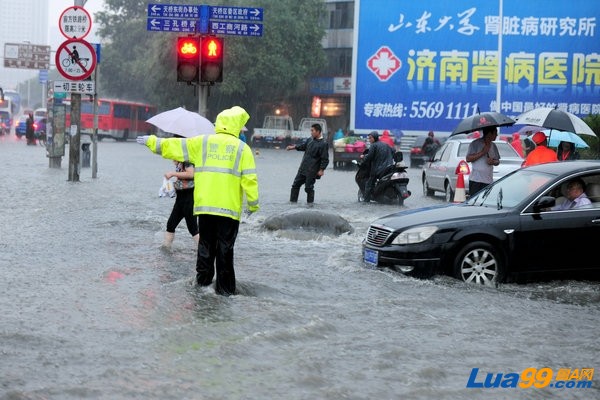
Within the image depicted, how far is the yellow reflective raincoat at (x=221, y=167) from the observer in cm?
913

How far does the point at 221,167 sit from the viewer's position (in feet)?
30.2

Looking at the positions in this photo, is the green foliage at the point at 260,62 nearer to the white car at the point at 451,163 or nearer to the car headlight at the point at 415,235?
the white car at the point at 451,163

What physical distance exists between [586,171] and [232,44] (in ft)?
181

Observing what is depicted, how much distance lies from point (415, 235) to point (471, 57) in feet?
118

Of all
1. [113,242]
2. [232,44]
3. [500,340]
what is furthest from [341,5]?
[500,340]

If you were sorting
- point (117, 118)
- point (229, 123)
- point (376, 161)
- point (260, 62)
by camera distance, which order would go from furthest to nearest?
1. point (117, 118)
2. point (260, 62)
3. point (376, 161)
4. point (229, 123)

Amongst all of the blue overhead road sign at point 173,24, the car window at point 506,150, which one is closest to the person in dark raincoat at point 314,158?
the blue overhead road sign at point 173,24

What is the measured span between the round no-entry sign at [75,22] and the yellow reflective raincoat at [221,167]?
44.4ft

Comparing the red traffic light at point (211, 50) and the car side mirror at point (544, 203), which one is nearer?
the car side mirror at point (544, 203)

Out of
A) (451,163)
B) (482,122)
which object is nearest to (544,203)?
(482,122)

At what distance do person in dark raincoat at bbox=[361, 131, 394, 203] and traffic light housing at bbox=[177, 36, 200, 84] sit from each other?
19.8 feet

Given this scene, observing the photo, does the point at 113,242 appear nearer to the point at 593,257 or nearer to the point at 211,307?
the point at 211,307

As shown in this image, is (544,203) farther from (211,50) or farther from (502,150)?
(502,150)

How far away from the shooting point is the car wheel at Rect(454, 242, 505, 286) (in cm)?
1048
